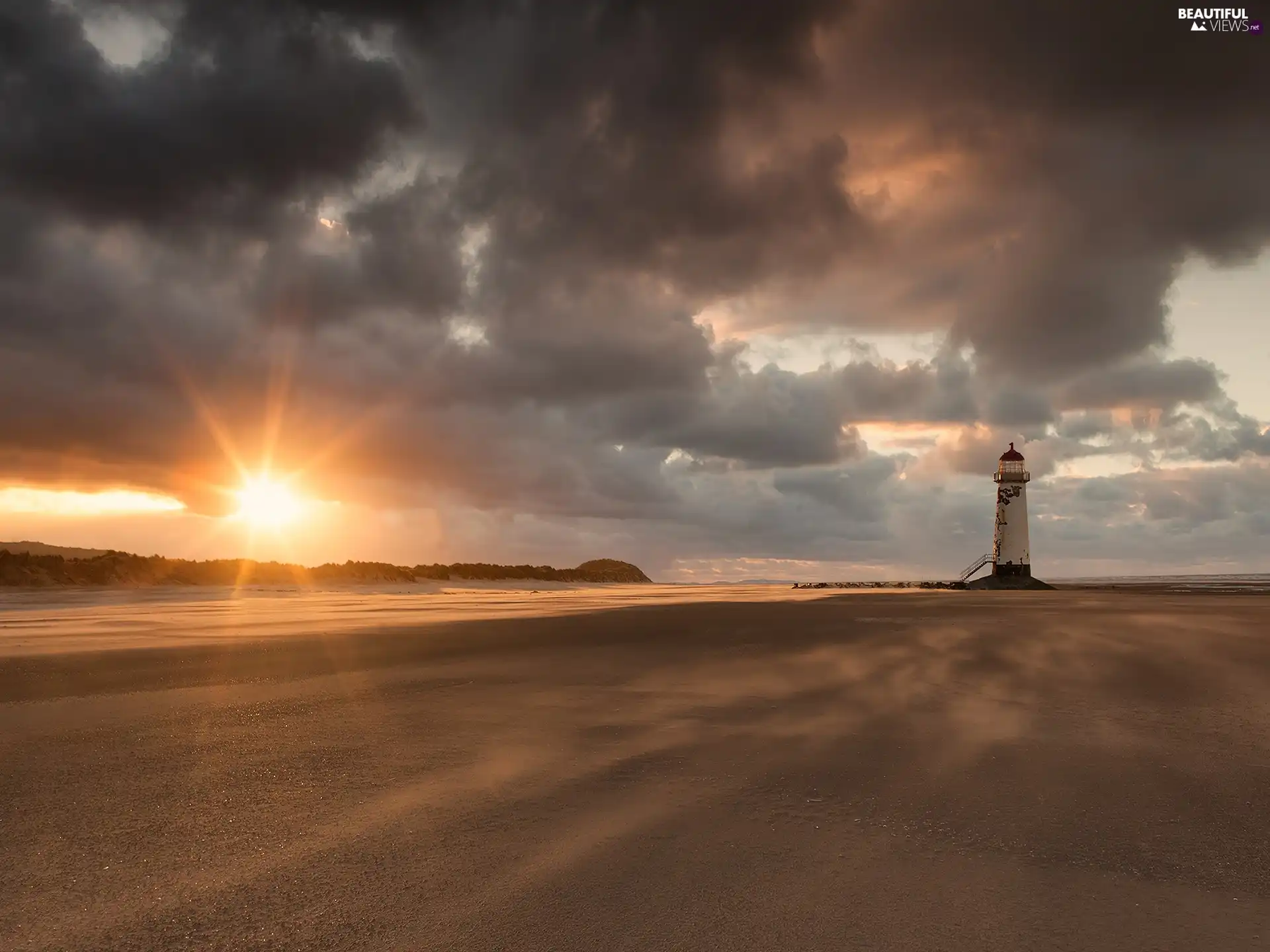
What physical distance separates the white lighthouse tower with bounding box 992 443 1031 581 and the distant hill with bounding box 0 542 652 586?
171 feet

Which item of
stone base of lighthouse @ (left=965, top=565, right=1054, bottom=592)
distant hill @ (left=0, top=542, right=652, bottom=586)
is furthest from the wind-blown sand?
stone base of lighthouse @ (left=965, top=565, right=1054, bottom=592)

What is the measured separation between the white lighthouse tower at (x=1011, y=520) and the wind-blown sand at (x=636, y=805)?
56.1 metres

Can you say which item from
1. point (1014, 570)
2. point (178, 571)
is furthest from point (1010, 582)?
point (178, 571)

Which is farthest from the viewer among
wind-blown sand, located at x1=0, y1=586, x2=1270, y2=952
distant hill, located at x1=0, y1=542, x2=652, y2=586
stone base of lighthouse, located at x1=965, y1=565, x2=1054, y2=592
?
stone base of lighthouse, located at x1=965, y1=565, x2=1054, y2=592

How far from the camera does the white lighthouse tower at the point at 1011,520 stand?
6506 centimetres

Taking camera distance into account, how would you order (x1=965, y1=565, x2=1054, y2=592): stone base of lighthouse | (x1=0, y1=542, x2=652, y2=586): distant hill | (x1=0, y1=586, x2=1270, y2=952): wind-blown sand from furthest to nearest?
(x1=965, y1=565, x2=1054, y2=592): stone base of lighthouse, (x1=0, y1=542, x2=652, y2=586): distant hill, (x1=0, y1=586, x2=1270, y2=952): wind-blown sand

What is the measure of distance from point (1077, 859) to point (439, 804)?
4.43m

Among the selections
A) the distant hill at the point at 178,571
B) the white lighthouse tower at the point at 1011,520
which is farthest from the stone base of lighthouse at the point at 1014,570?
the distant hill at the point at 178,571

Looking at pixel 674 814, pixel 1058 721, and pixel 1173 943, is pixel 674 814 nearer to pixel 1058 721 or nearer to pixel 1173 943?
pixel 1173 943

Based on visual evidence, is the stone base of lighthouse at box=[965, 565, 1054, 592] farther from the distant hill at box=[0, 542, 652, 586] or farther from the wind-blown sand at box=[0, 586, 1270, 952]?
the wind-blown sand at box=[0, 586, 1270, 952]

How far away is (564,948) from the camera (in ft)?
12.1

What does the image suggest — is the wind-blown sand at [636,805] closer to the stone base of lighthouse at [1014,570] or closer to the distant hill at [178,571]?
the distant hill at [178,571]

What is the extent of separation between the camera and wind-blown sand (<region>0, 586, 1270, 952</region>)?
13.0 ft

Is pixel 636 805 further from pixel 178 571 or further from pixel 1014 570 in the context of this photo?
pixel 1014 570
